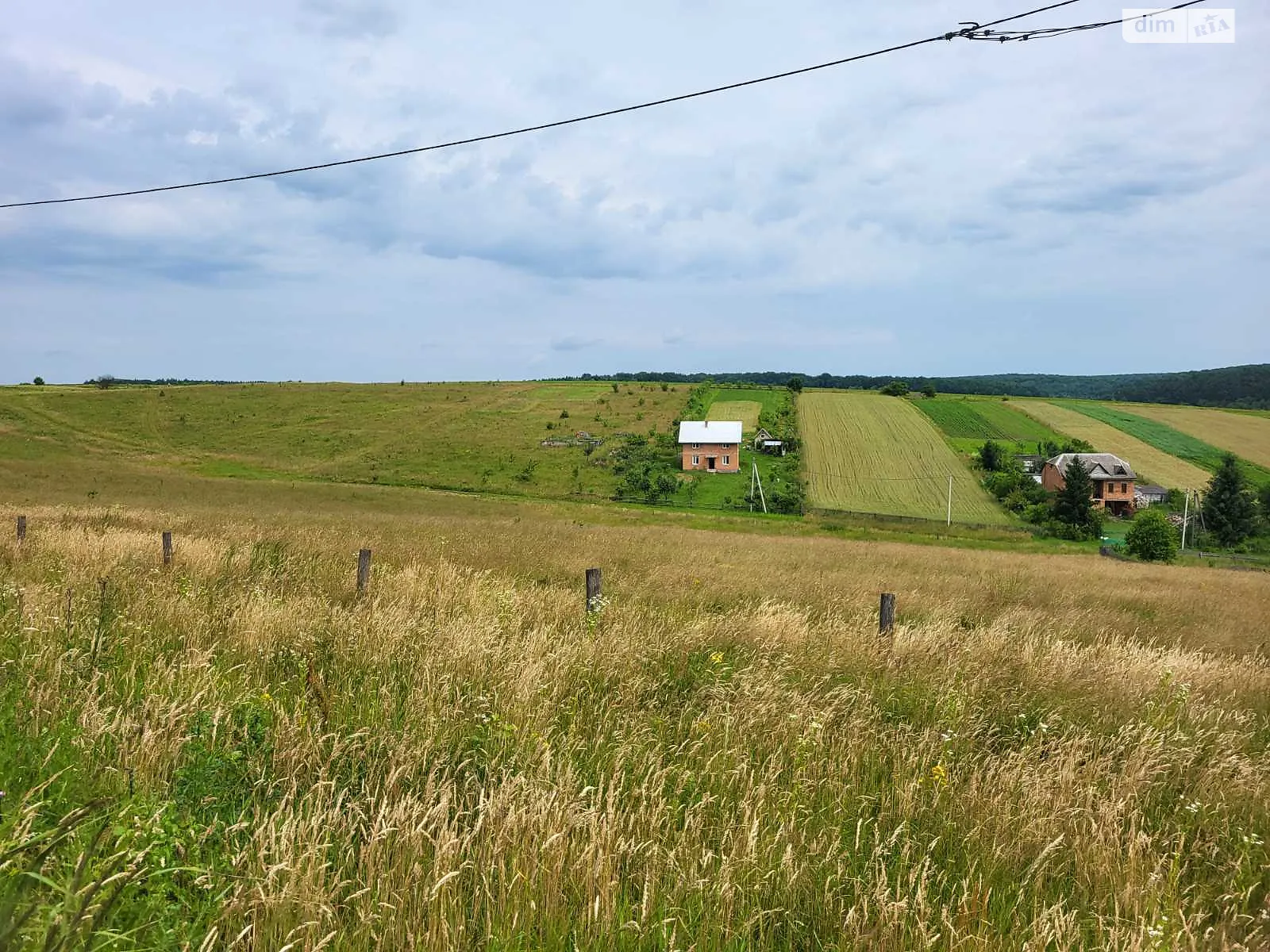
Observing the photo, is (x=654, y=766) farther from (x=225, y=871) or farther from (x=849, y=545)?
(x=849, y=545)

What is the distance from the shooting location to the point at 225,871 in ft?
9.70

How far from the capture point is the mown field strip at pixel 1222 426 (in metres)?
93.5

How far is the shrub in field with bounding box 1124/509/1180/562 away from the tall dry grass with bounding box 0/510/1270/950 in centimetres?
5035

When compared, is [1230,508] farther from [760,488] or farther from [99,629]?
[99,629]

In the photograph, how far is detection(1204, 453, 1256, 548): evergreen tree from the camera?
73875mm

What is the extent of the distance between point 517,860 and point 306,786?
4.62 feet

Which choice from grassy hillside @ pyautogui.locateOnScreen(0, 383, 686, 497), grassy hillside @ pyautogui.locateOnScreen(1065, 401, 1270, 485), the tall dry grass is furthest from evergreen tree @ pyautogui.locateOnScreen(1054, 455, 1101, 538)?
the tall dry grass

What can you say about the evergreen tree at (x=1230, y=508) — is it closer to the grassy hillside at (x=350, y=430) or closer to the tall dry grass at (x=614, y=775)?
the grassy hillside at (x=350, y=430)

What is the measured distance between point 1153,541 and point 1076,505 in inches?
626

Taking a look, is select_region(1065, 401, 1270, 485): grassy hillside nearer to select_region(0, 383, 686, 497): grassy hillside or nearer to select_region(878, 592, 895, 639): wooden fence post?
select_region(0, 383, 686, 497): grassy hillside

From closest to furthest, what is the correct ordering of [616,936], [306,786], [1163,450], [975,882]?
[616,936] → [975,882] → [306,786] → [1163,450]

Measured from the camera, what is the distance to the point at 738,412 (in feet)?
315

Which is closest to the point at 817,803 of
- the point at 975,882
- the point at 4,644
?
the point at 975,882

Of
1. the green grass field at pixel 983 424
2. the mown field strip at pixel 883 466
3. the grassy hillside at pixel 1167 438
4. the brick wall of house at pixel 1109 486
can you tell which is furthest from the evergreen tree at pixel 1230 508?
the mown field strip at pixel 883 466
